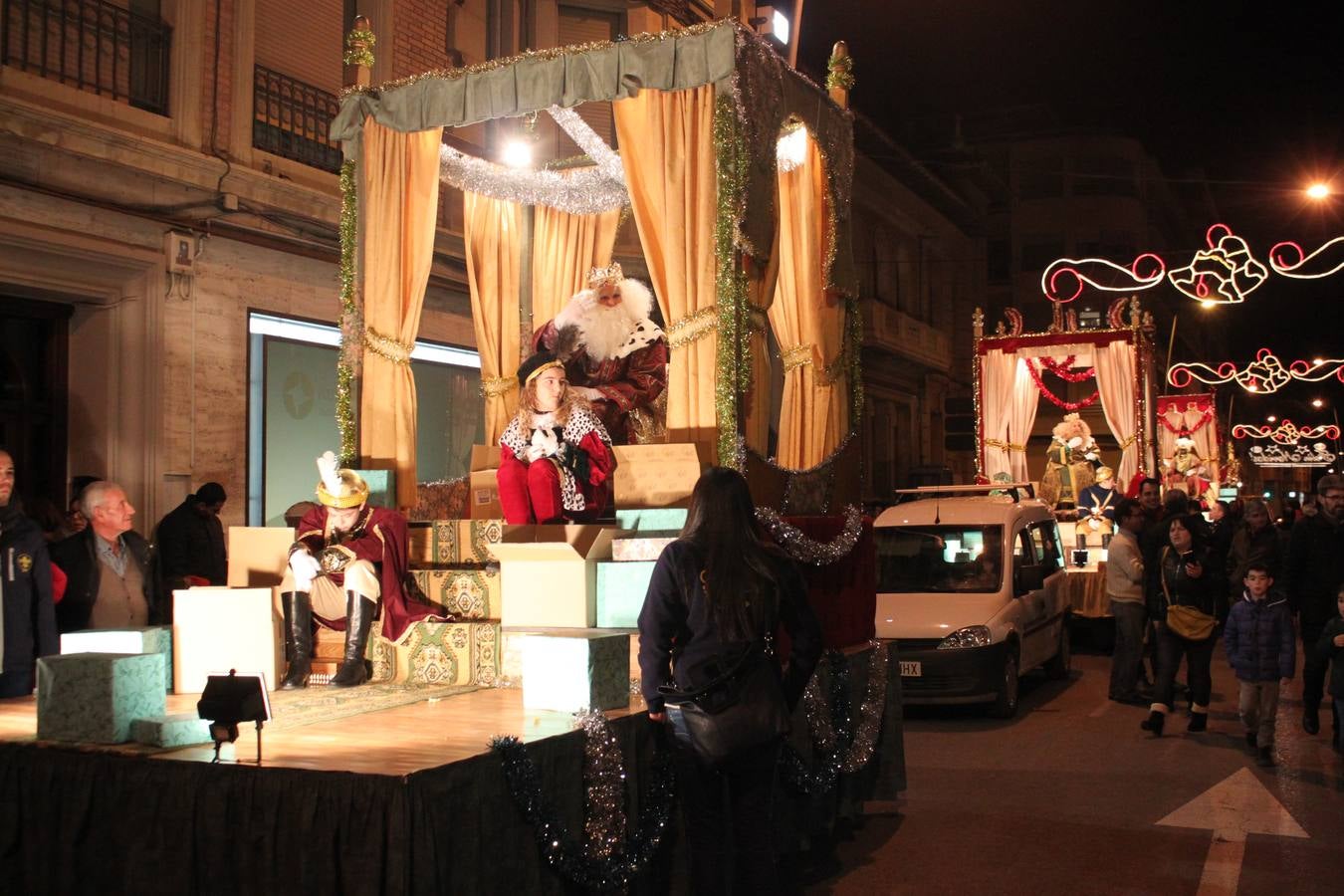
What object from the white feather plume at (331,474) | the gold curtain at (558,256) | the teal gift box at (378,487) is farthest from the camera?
the gold curtain at (558,256)

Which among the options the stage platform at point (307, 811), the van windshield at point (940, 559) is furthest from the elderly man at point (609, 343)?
the stage platform at point (307, 811)

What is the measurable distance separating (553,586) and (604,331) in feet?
13.5

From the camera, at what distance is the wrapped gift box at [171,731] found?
5043 mm

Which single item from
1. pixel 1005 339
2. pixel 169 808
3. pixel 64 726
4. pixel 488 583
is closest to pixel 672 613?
pixel 169 808

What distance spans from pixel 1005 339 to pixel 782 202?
1406 cm

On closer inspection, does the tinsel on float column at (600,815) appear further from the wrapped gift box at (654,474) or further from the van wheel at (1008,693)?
the van wheel at (1008,693)

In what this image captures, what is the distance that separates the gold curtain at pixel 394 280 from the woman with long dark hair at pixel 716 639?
447cm

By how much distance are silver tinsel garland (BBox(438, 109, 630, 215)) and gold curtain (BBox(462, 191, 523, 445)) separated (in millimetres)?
150

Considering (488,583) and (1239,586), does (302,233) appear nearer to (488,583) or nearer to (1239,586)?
(488,583)

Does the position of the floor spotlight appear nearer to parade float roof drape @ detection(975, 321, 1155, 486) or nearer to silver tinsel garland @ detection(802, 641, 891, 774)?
silver tinsel garland @ detection(802, 641, 891, 774)

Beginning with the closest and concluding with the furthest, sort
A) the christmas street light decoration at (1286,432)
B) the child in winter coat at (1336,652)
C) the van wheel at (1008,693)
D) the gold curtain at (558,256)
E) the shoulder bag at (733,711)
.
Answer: the shoulder bag at (733,711)
the child in winter coat at (1336,652)
the van wheel at (1008,693)
the gold curtain at (558,256)
the christmas street light decoration at (1286,432)

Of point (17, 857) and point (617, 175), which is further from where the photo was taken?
point (617, 175)

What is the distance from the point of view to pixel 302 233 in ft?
45.6

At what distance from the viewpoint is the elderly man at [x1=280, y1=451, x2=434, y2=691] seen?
7.47m
